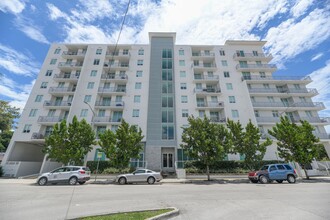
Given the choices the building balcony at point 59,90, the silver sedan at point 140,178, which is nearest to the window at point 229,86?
the silver sedan at point 140,178

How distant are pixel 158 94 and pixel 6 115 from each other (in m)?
29.0

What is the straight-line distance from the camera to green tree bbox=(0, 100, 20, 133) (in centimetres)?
2823

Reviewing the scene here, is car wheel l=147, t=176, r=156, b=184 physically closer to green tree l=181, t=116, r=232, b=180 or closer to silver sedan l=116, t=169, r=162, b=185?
silver sedan l=116, t=169, r=162, b=185

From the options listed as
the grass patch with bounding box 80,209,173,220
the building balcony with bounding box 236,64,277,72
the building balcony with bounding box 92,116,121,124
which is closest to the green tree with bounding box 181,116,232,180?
the grass patch with bounding box 80,209,173,220

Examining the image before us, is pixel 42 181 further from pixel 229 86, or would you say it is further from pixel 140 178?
pixel 229 86

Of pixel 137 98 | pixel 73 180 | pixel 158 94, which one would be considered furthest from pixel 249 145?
pixel 73 180

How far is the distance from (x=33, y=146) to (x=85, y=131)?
656 inches

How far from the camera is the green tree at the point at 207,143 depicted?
18.1 metres

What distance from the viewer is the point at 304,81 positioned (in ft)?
98.8

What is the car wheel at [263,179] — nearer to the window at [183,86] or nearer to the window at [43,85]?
the window at [183,86]

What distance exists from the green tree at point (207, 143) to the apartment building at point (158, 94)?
7146 mm

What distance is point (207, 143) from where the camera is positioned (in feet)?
58.5

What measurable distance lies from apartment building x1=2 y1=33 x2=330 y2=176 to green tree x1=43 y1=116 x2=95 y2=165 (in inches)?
204

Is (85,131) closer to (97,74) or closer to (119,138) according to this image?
(119,138)
